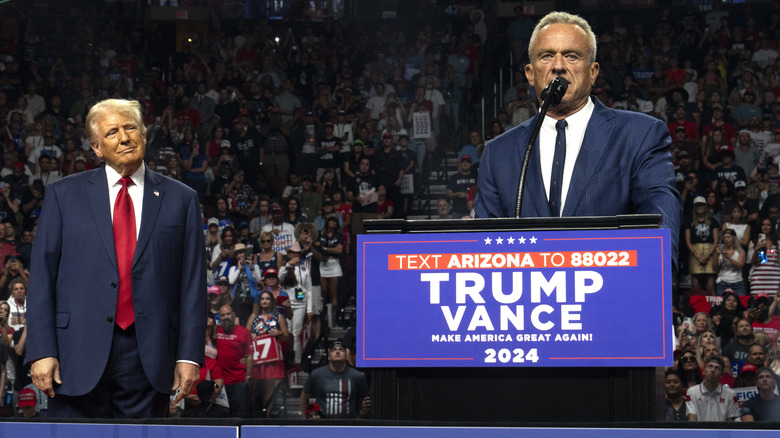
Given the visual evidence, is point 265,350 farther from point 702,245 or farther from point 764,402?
point 702,245

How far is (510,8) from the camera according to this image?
17.7 meters

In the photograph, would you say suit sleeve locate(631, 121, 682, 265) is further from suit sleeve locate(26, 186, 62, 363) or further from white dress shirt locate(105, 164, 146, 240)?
suit sleeve locate(26, 186, 62, 363)

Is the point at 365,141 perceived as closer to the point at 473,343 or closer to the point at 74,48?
the point at 74,48

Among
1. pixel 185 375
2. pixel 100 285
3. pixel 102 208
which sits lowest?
pixel 185 375

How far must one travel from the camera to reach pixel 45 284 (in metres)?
3.05

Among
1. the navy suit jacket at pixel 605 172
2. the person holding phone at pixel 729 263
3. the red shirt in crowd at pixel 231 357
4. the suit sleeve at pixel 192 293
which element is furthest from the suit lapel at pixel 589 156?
the person holding phone at pixel 729 263

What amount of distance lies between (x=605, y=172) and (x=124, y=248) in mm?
1407

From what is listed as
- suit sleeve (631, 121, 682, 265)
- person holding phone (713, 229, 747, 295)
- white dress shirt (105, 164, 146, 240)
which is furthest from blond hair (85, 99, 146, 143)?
person holding phone (713, 229, 747, 295)

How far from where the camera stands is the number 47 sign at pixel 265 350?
9961mm

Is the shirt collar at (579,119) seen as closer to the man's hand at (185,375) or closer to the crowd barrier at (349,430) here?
the crowd barrier at (349,430)

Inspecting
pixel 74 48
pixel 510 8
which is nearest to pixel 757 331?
pixel 510 8

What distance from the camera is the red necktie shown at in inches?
120

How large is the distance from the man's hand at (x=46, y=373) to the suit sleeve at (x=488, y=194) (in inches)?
50.3

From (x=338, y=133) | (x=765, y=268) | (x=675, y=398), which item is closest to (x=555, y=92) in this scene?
(x=675, y=398)
